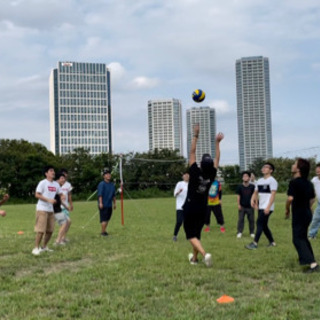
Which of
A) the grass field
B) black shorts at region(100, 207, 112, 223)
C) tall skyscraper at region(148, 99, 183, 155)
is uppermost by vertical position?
tall skyscraper at region(148, 99, 183, 155)

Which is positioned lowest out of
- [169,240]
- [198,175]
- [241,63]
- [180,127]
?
[169,240]

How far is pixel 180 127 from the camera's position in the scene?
130 meters

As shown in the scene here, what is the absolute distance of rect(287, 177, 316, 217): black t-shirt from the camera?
6367 mm

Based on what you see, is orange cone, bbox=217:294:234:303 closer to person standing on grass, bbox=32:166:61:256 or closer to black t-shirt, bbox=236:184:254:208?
person standing on grass, bbox=32:166:61:256

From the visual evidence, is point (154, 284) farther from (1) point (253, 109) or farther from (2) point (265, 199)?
(1) point (253, 109)

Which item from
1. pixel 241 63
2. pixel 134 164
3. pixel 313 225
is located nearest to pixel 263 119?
pixel 241 63

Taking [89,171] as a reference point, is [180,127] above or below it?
above

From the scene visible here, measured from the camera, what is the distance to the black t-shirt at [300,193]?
6367 mm

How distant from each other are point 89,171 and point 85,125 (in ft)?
285

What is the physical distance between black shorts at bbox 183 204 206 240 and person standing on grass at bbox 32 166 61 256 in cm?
286

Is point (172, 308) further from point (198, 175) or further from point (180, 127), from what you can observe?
point (180, 127)

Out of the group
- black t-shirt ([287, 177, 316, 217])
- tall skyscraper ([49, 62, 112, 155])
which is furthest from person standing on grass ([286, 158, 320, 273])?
tall skyscraper ([49, 62, 112, 155])

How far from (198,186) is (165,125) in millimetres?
117908

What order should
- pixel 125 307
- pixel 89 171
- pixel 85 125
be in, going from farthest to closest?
pixel 85 125
pixel 89 171
pixel 125 307
